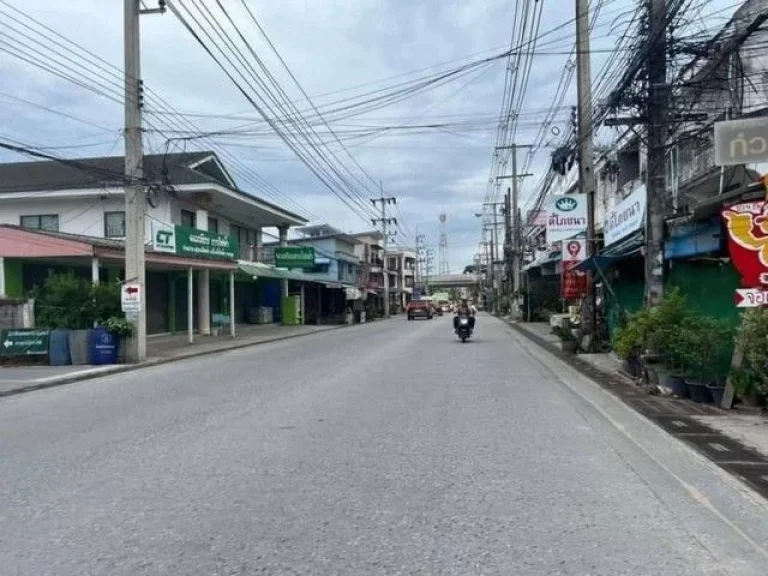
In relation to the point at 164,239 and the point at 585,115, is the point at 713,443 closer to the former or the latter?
the point at 585,115

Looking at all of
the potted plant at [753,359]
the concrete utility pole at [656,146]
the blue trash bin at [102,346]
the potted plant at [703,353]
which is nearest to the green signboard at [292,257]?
the blue trash bin at [102,346]

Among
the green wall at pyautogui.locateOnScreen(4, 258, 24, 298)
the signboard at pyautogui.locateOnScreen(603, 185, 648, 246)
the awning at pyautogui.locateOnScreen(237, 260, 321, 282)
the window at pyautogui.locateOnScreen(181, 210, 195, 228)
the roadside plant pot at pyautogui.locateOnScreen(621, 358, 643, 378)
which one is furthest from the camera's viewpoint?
the awning at pyautogui.locateOnScreen(237, 260, 321, 282)

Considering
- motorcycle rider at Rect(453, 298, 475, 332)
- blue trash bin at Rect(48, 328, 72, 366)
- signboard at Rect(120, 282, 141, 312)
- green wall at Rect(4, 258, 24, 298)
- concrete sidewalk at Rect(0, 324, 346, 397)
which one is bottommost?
concrete sidewalk at Rect(0, 324, 346, 397)

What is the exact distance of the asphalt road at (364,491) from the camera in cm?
489

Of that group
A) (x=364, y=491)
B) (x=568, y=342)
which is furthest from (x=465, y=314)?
(x=364, y=491)

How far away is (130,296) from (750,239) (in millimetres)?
15408

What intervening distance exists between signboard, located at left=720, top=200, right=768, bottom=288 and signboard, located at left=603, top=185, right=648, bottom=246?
454 centimetres

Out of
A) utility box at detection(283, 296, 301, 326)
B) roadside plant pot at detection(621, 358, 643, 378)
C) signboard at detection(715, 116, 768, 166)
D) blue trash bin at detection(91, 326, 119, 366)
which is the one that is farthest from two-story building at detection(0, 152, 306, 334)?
signboard at detection(715, 116, 768, 166)

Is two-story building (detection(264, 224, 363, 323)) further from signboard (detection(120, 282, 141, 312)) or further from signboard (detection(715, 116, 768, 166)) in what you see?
signboard (detection(715, 116, 768, 166))

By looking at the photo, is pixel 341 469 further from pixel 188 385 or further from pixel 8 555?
pixel 188 385

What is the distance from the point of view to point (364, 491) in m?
6.49

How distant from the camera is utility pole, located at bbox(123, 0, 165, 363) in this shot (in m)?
20.5

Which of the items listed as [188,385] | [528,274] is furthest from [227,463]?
[528,274]

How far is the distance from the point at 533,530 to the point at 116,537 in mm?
2895
